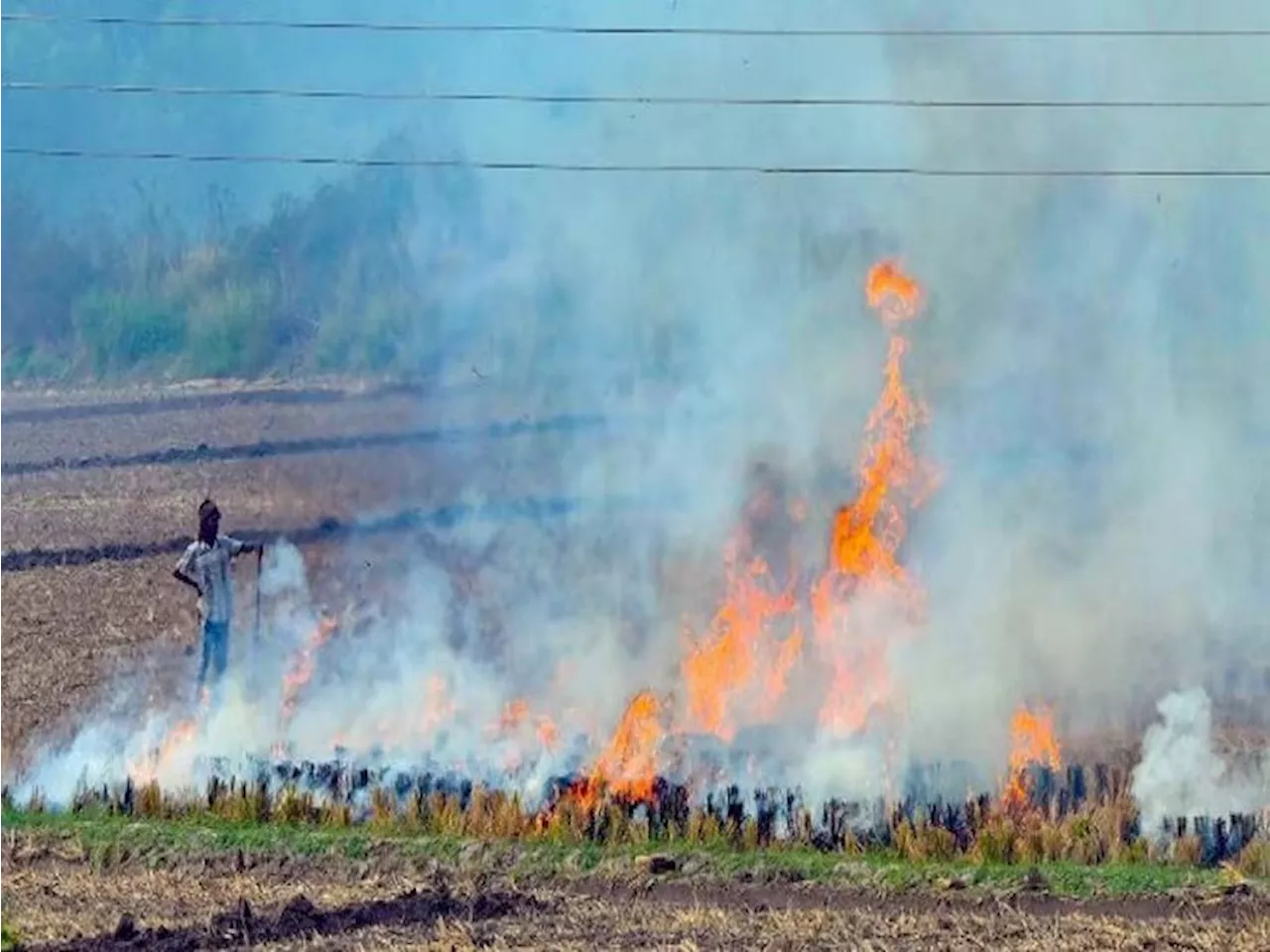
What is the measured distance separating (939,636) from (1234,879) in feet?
17.0

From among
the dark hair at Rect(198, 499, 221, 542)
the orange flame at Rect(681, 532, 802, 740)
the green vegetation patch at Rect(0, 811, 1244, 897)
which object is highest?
the dark hair at Rect(198, 499, 221, 542)

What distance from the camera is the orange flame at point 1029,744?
563 inches

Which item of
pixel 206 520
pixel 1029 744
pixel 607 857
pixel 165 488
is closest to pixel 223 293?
pixel 165 488

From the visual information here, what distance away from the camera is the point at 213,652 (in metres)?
16.6

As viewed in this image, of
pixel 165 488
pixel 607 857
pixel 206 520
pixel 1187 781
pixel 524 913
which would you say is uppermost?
pixel 165 488

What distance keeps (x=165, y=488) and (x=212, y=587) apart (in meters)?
15.0

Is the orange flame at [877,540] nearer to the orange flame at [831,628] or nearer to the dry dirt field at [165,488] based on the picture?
the orange flame at [831,628]

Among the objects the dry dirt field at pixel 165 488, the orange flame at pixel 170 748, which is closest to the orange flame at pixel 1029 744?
the orange flame at pixel 170 748

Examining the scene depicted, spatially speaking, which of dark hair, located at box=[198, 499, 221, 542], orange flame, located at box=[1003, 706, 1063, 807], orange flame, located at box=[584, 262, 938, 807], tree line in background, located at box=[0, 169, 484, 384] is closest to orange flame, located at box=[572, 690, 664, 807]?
orange flame, located at box=[584, 262, 938, 807]

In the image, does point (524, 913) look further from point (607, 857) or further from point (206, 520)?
point (206, 520)

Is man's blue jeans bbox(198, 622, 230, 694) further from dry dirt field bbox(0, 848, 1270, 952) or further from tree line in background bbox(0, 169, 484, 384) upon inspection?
tree line in background bbox(0, 169, 484, 384)

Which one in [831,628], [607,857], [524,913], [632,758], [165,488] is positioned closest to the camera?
[524,913]

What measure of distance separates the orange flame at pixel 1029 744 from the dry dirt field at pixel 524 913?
2176 millimetres

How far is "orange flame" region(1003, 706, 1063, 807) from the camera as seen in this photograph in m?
14.3
